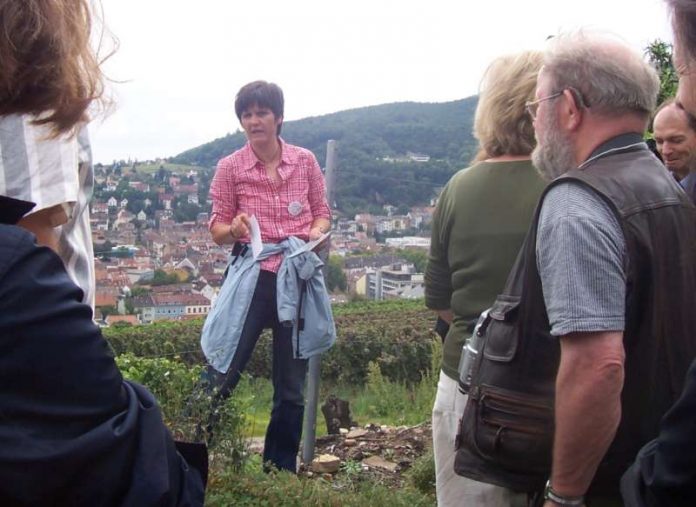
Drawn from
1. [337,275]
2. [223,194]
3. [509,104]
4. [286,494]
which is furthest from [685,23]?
[337,275]

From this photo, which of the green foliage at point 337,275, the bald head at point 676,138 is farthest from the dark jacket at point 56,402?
the green foliage at point 337,275

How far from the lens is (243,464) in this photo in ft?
14.7

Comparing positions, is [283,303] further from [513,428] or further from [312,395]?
[513,428]

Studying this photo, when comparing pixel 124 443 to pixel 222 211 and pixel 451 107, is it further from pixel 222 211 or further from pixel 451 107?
pixel 451 107

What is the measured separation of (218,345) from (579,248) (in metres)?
2.94

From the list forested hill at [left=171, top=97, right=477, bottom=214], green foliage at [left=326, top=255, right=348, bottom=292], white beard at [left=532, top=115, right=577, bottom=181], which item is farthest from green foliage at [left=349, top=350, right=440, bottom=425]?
white beard at [left=532, top=115, right=577, bottom=181]

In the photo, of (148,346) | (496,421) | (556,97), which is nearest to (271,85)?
(556,97)

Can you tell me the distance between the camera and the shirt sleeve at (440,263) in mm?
3100

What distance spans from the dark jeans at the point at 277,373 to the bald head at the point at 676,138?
2198 millimetres

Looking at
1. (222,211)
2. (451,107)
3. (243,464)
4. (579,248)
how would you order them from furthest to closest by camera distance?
1. (451,107)
2. (222,211)
3. (243,464)
4. (579,248)

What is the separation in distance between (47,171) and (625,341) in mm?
1435

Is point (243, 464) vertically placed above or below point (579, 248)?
below

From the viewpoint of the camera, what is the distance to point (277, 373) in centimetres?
487

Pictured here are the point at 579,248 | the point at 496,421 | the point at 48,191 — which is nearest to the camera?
the point at 48,191
